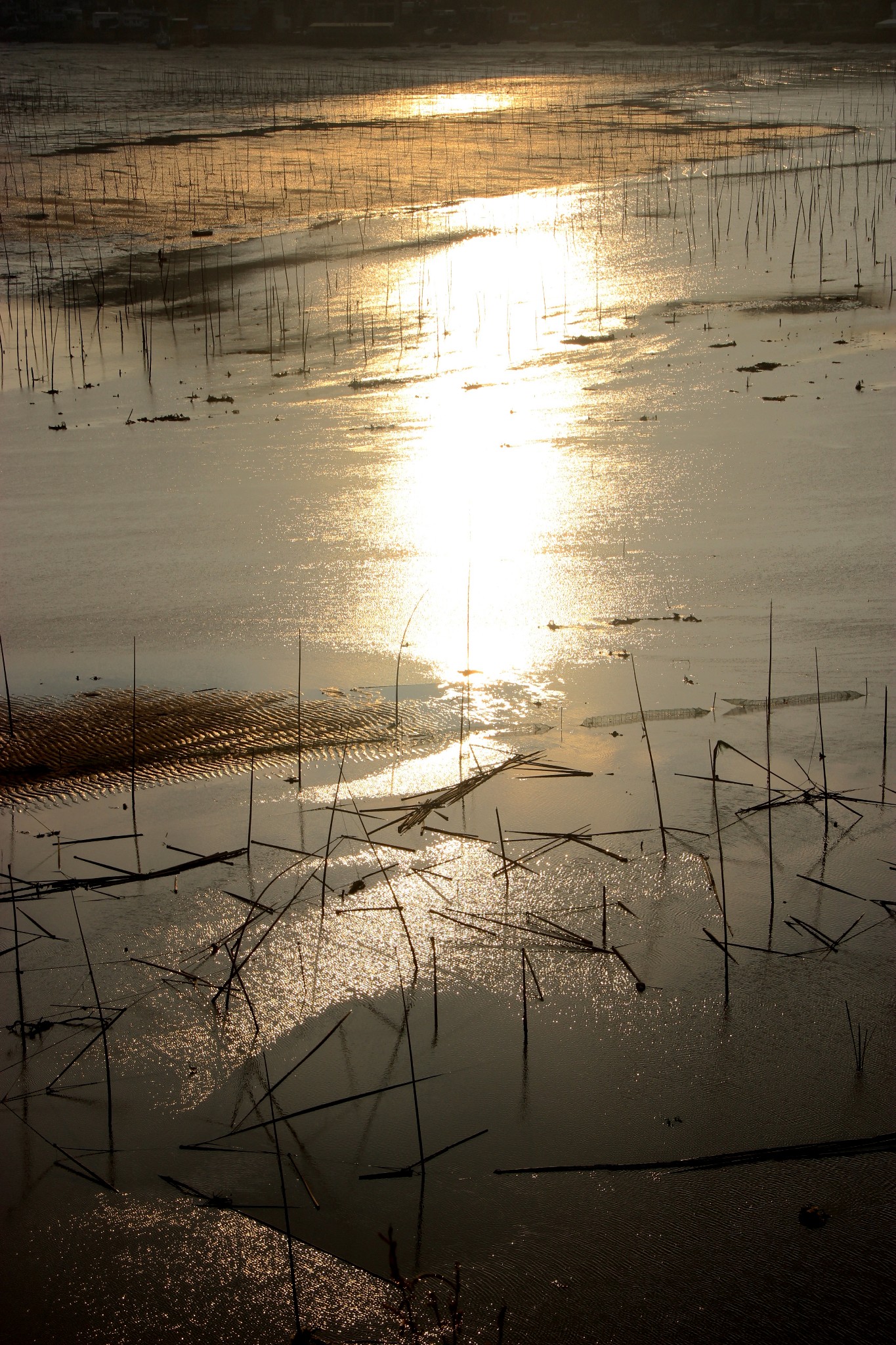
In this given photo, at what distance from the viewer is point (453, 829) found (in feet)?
10.0

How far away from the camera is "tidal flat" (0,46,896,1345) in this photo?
1904 mm

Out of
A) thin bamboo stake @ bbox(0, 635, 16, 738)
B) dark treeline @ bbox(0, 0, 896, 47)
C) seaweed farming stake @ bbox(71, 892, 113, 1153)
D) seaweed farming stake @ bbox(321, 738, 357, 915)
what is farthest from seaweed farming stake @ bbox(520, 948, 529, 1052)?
dark treeline @ bbox(0, 0, 896, 47)

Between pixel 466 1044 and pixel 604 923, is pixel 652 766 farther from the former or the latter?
pixel 466 1044

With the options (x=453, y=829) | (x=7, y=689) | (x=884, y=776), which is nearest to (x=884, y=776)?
(x=884, y=776)

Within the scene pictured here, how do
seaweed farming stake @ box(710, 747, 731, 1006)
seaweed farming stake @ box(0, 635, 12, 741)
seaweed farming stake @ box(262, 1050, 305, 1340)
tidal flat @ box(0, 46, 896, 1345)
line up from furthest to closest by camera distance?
seaweed farming stake @ box(0, 635, 12, 741), seaweed farming stake @ box(710, 747, 731, 1006), tidal flat @ box(0, 46, 896, 1345), seaweed farming stake @ box(262, 1050, 305, 1340)

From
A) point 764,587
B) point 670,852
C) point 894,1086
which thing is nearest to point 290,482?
point 764,587

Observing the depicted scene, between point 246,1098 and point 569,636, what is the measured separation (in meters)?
2.31

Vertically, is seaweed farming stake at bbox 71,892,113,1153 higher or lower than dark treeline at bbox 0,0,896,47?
lower

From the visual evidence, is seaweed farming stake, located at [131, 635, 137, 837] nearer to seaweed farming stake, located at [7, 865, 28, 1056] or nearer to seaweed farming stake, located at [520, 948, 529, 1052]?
seaweed farming stake, located at [7, 865, 28, 1056]

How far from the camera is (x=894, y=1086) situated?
2.19 m

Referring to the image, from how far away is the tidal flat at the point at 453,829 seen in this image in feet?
6.25

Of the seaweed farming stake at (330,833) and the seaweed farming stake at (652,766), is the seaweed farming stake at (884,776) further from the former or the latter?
the seaweed farming stake at (330,833)

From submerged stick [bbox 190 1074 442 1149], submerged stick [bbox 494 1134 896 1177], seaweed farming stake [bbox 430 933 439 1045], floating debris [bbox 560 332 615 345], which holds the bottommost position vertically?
submerged stick [bbox 494 1134 896 1177]

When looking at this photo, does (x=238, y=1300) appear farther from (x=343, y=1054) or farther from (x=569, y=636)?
(x=569, y=636)
